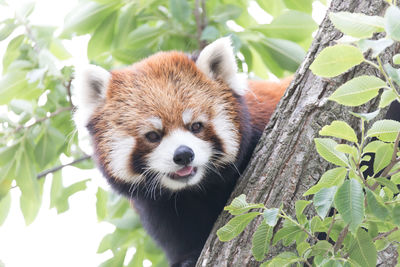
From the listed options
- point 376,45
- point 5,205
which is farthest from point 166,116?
point 5,205

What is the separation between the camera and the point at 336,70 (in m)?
1.73

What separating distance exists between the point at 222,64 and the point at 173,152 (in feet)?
2.79

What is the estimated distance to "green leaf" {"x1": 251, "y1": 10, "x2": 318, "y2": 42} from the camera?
428 centimetres

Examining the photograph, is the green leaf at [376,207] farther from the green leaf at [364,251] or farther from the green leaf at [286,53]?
the green leaf at [286,53]

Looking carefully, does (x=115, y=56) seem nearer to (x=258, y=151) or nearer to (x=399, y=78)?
(x=258, y=151)

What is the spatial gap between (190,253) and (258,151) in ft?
4.02

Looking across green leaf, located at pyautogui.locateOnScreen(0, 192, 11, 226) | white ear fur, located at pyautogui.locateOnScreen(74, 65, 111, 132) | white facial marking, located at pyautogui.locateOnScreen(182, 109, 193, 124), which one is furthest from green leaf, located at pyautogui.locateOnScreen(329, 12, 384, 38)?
green leaf, located at pyautogui.locateOnScreen(0, 192, 11, 226)

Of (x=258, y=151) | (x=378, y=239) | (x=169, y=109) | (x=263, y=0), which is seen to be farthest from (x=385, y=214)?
(x=263, y=0)

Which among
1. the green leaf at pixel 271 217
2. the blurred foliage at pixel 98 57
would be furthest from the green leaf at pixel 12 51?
the green leaf at pixel 271 217

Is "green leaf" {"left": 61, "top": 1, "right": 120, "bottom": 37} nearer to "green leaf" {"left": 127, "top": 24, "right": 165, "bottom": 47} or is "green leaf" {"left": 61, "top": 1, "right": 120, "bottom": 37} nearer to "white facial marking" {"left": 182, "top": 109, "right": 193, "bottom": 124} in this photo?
"green leaf" {"left": 127, "top": 24, "right": 165, "bottom": 47}

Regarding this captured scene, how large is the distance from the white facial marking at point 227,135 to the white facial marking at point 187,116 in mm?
167

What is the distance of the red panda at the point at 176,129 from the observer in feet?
10.8

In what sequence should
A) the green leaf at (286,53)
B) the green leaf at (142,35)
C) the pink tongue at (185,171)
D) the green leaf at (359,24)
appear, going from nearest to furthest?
1. the green leaf at (359,24)
2. the pink tongue at (185,171)
3. the green leaf at (286,53)
4. the green leaf at (142,35)

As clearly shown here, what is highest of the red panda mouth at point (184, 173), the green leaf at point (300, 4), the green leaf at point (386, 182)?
the green leaf at point (386, 182)
